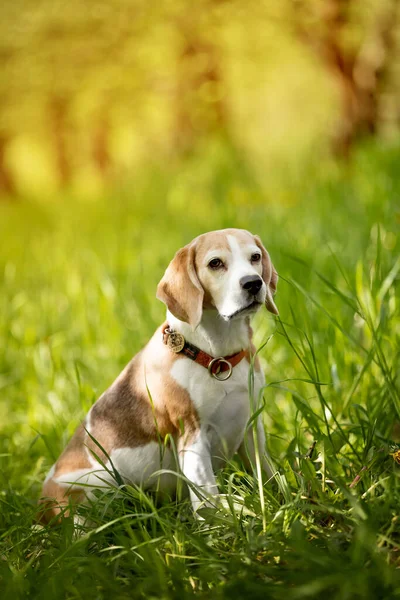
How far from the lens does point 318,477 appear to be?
7.53ft

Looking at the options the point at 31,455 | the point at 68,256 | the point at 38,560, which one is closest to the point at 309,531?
the point at 38,560

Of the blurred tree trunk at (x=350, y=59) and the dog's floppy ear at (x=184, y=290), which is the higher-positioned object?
the dog's floppy ear at (x=184, y=290)

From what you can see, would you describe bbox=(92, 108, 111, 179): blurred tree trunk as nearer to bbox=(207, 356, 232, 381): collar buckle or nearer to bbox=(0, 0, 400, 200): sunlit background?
bbox=(0, 0, 400, 200): sunlit background

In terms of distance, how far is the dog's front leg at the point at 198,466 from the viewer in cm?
229

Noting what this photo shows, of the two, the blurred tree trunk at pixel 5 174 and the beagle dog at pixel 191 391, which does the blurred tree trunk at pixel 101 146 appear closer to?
the blurred tree trunk at pixel 5 174

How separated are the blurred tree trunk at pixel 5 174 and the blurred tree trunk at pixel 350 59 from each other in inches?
441

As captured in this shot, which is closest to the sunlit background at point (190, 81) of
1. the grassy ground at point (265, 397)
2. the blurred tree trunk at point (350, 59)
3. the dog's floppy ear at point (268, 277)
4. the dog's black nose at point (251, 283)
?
the blurred tree trunk at point (350, 59)

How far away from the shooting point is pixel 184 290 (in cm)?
228

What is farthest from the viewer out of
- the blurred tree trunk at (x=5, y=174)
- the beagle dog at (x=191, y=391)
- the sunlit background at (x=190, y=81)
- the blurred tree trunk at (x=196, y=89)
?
the blurred tree trunk at (x=5, y=174)

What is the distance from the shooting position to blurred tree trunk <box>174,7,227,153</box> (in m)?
11.9

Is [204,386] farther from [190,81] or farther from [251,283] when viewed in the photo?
[190,81]

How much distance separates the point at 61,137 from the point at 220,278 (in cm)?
1821

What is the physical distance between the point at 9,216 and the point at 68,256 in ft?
21.5

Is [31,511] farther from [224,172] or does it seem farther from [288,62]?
[288,62]
